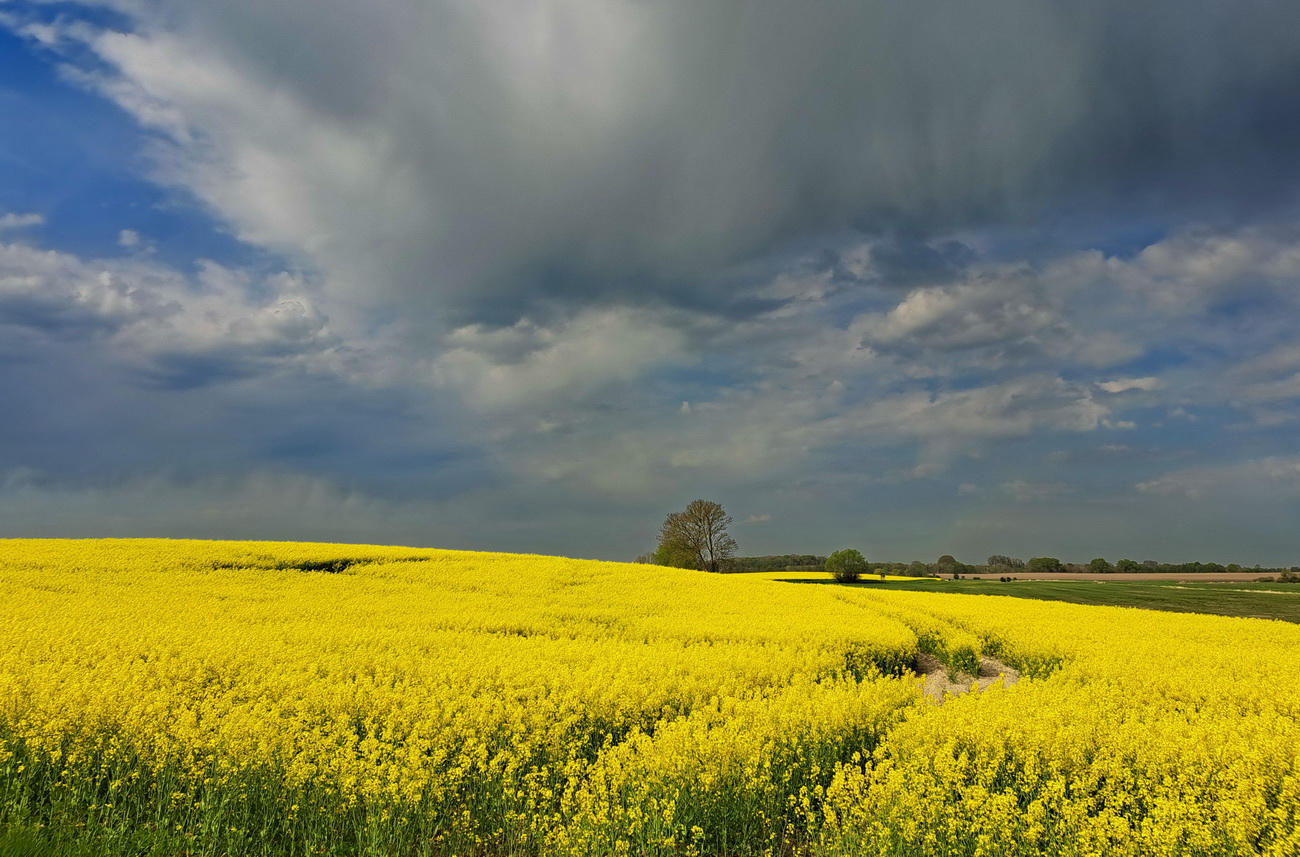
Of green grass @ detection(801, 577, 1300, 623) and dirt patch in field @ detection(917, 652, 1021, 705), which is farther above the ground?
green grass @ detection(801, 577, 1300, 623)

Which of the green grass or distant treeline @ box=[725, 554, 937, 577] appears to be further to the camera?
distant treeline @ box=[725, 554, 937, 577]

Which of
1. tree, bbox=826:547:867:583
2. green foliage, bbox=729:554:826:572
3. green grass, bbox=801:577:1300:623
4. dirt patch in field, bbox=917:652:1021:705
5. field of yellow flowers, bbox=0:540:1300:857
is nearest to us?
field of yellow flowers, bbox=0:540:1300:857

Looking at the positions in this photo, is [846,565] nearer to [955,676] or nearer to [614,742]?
[955,676]

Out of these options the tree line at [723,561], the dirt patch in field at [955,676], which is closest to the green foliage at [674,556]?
the tree line at [723,561]

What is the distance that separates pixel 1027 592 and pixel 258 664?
138 feet

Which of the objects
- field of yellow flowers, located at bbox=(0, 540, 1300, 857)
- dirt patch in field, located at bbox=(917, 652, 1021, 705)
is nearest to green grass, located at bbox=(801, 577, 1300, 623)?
field of yellow flowers, located at bbox=(0, 540, 1300, 857)

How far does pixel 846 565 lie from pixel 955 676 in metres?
40.3

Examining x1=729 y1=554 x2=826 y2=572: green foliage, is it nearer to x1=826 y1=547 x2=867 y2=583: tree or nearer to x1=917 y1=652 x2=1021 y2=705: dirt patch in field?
x1=826 y1=547 x2=867 y2=583: tree

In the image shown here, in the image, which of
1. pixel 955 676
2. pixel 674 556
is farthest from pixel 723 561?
pixel 955 676

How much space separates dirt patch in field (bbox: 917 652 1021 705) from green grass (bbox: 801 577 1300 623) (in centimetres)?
1803

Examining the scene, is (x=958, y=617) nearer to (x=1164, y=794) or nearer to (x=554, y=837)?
(x=1164, y=794)

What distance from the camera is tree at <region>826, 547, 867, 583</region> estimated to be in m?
53.9

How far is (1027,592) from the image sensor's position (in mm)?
39031

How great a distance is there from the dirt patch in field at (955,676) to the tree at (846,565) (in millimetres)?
37274
